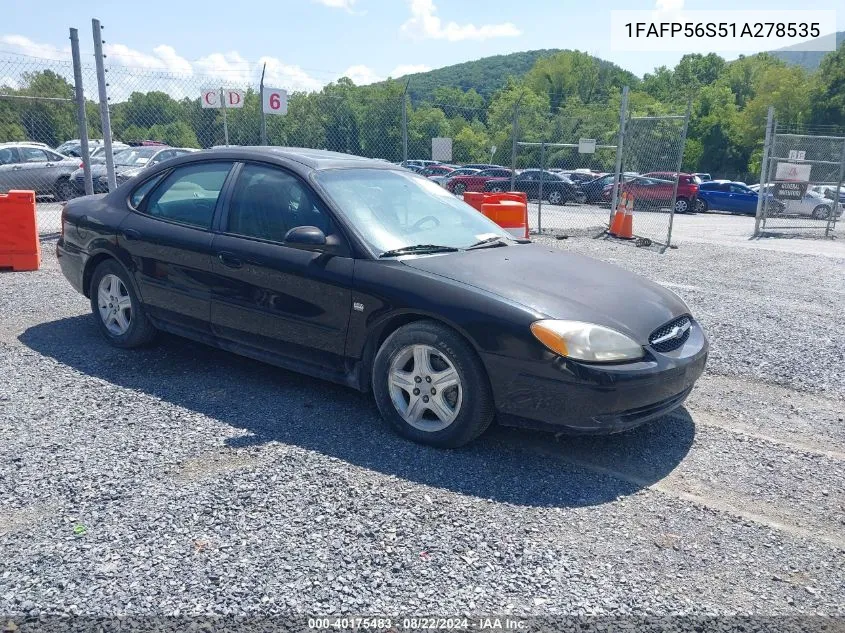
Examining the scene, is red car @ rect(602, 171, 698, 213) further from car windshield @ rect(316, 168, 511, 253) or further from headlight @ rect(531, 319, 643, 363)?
headlight @ rect(531, 319, 643, 363)

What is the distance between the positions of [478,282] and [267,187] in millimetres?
1652

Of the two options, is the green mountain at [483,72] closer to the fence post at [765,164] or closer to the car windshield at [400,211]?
the fence post at [765,164]

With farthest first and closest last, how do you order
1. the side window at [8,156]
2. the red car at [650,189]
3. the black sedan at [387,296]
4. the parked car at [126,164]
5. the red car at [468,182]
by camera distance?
1. the red car at [468,182]
2. the parked car at [126,164]
3. the side window at [8,156]
4. the red car at [650,189]
5. the black sedan at [387,296]

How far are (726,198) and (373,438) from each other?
2665cm

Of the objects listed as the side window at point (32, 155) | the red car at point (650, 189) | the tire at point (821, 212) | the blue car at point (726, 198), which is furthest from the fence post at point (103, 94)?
the blue car at point (726, 198)

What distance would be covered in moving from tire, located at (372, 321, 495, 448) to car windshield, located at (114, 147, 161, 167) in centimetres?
1606

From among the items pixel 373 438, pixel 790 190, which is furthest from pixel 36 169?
pixel 790 190

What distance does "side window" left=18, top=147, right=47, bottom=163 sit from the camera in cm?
1708

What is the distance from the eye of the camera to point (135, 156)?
1820cm

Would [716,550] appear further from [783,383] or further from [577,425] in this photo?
[783,383]

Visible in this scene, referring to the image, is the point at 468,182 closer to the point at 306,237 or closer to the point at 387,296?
the point at 306,237

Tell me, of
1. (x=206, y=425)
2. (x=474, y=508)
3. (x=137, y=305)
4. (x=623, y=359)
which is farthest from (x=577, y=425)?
(x=137, y=305)

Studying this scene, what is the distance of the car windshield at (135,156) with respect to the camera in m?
17.9

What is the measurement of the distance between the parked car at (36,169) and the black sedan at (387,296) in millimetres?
13626
